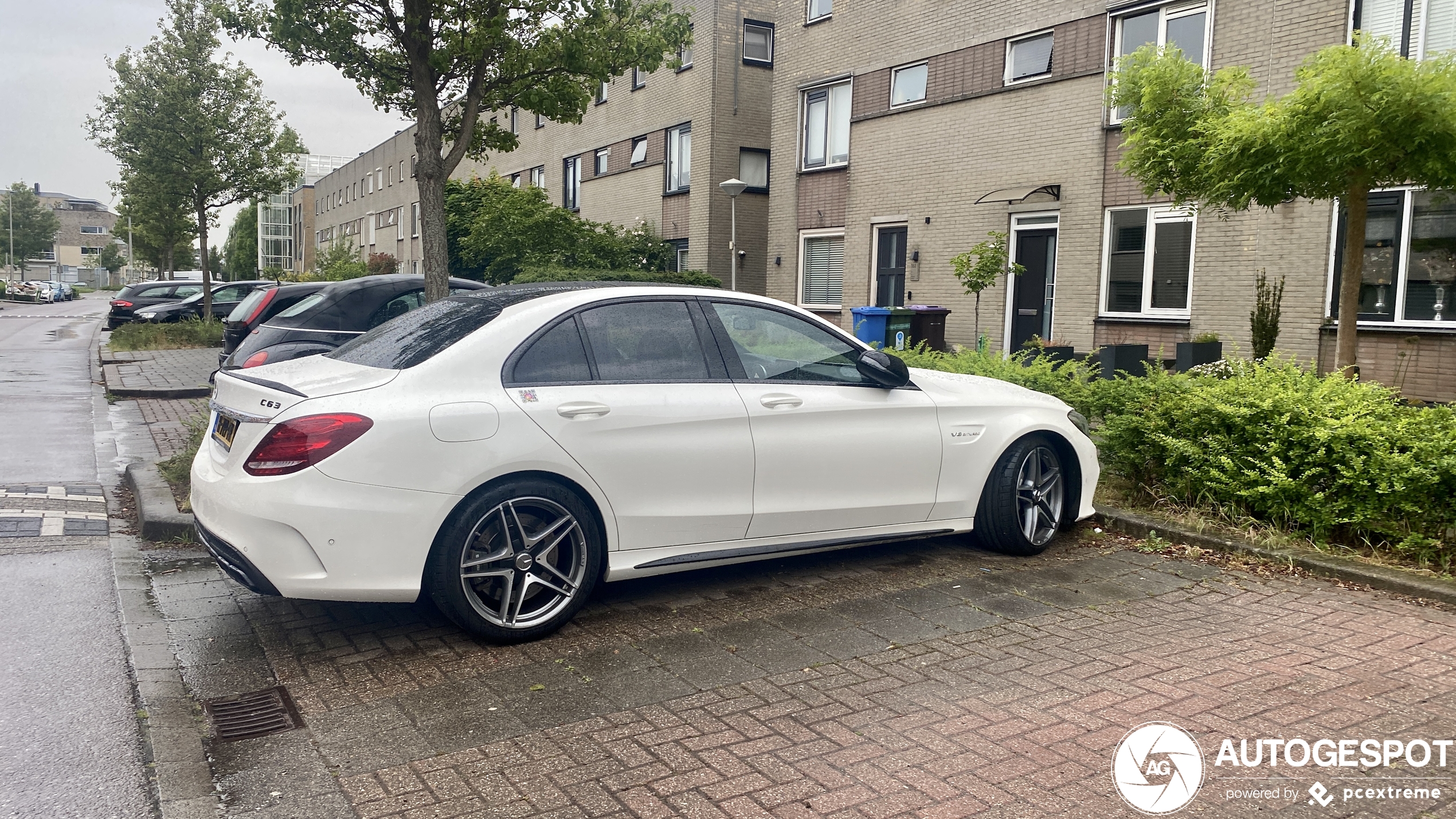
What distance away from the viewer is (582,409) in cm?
465

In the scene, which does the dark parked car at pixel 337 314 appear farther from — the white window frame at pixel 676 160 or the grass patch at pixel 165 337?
the white window frame at pixel 676 160

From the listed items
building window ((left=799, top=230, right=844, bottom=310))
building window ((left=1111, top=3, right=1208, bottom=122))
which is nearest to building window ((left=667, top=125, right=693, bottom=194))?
building window ((left=799, top=230, right=844, bottom=310))

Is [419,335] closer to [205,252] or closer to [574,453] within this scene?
[574,453]

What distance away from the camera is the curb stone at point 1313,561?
5.33 m

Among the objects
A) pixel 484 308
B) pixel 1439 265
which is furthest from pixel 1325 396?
pixel 1439 265

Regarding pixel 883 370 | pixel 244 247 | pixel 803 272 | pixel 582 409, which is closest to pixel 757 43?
pixel 803 272

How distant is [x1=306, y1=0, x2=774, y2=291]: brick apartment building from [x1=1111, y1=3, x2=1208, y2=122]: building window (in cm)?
984

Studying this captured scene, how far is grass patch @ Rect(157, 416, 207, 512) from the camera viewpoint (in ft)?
23.2

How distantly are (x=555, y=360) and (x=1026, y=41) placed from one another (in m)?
14.6

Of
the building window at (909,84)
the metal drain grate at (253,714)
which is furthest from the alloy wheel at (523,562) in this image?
the building window at (909,84)

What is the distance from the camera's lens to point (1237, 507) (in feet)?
21.2

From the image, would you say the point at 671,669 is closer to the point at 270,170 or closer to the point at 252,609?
the point at 252,609

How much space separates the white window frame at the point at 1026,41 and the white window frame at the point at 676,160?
10728 millimetres

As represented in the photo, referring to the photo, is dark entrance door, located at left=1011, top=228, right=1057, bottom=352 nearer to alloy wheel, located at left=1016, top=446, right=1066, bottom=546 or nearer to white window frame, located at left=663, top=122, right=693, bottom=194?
alloy wheel, located at left=1016, top=446, right=1066, bottom=546
